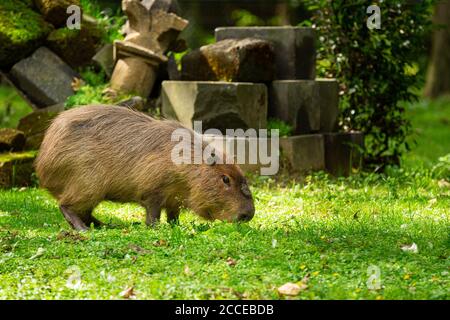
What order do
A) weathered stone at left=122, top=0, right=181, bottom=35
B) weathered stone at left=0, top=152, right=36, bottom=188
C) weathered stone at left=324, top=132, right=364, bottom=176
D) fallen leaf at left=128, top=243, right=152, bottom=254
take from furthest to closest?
weathered stone at left=324, top=132, right=364, bottom=176
weathered stone at left=122, top=0, right=181, bottom=35
weathered stone at left=0, top=152, right=36, bottom=188
fallen leaf at left=128, top=243, right=152, bottom=254

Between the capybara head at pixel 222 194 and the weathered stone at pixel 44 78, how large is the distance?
3395mm

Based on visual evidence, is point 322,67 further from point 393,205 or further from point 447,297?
point 447,297

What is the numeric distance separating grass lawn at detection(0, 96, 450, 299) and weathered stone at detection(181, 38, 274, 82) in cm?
196

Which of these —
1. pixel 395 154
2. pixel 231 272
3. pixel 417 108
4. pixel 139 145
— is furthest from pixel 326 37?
pixel 417 108

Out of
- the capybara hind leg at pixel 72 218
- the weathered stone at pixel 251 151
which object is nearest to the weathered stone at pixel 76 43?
the weathered stone at pixel 251 151

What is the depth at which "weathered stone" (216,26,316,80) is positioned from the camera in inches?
364

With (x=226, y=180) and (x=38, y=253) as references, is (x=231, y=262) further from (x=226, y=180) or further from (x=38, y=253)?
(x=226, y=180)

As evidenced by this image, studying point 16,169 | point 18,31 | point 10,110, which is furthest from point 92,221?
point 10,110

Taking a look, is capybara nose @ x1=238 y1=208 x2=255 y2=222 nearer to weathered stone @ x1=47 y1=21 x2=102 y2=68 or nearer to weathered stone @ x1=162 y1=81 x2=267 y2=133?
weathered stone @ x1=162 y1=81 x2=267 y2=133

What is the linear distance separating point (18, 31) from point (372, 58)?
13.2 ft

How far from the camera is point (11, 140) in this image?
891 cm

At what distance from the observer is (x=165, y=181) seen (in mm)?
6523

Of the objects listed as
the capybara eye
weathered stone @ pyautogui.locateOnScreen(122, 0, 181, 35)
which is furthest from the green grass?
the capybara eye

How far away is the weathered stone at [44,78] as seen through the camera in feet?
31.0
